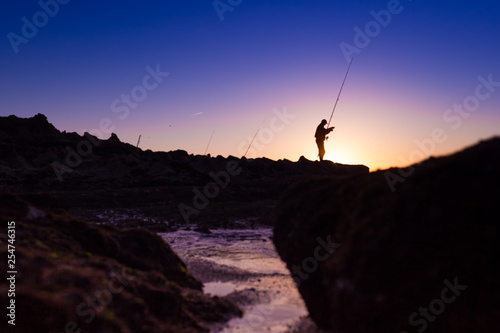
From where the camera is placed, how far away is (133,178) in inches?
825

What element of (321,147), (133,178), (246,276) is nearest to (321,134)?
(321,147)

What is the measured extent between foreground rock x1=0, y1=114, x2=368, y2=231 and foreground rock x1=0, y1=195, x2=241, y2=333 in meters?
6.02

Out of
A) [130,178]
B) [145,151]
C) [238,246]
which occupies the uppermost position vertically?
[145,151]

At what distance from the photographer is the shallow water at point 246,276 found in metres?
4.48

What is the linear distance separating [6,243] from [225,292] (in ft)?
8.28

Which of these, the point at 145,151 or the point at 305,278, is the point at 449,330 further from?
the point at 145,151

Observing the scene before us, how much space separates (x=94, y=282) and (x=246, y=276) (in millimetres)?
3006

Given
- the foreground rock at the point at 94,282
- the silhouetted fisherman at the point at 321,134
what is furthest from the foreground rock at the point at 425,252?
the silhouetted fisherman at the point at 321,134

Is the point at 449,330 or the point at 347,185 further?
the point at 347,185

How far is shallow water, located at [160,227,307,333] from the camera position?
448cm

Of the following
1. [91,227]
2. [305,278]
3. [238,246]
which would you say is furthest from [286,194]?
[238,246]

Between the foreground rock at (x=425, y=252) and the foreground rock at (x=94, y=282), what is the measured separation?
1480mm

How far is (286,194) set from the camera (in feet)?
18.2

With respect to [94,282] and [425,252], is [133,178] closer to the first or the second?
[94,282]
